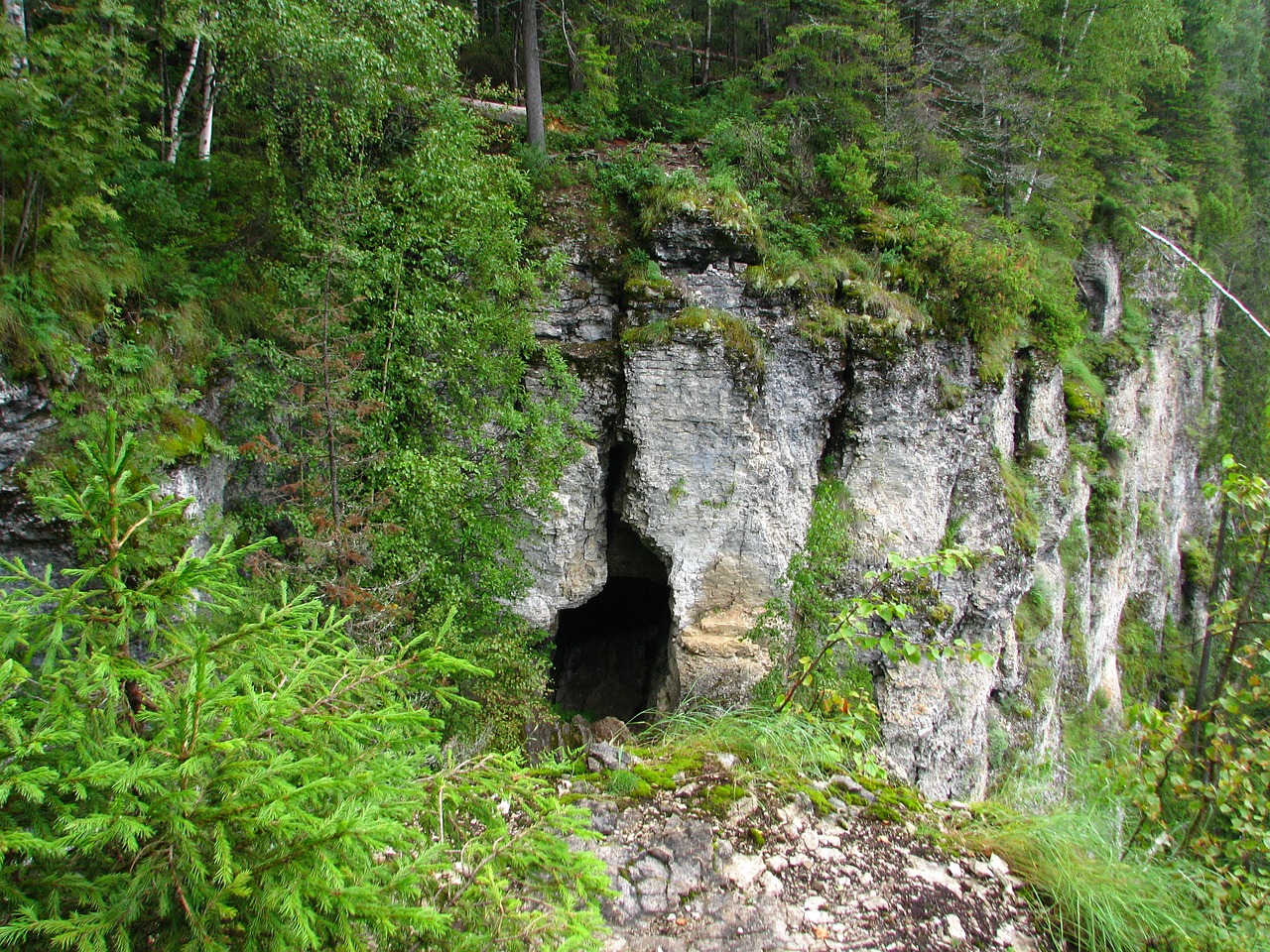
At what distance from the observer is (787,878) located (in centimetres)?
337


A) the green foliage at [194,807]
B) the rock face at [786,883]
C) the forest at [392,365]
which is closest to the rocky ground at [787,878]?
the rock face at [786,883]

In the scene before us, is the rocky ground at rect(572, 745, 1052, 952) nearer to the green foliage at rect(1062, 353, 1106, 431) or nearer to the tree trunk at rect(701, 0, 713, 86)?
the green foliage at rect(1062, 353, 1106, 431)

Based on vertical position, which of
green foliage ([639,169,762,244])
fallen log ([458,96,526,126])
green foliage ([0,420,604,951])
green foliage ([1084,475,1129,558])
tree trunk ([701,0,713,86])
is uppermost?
tree trunk ([701,0,713,86])

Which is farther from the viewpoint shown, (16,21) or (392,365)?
(392,365)

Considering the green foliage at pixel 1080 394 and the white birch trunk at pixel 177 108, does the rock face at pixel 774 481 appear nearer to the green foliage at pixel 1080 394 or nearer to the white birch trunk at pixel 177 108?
the green foliage at pixel 1080 394

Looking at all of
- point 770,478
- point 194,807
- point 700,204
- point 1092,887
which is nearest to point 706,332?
point 700,204

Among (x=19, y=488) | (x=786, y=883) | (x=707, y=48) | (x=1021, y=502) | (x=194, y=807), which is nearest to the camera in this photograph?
(x=194, y=807)

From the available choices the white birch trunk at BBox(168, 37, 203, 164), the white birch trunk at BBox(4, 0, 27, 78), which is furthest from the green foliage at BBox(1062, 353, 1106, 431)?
the white birch trunk at BBox(4, 0, 27, 78)

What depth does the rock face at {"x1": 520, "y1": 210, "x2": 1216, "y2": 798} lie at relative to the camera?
10.2 metres

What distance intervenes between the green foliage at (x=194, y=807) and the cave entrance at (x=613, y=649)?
11.0 metres

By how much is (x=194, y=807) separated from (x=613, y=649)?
13368 millimetres

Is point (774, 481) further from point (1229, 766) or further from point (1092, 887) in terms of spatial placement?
point (1092, 887)

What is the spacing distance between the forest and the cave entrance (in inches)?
183

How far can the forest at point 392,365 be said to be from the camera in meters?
1.70
